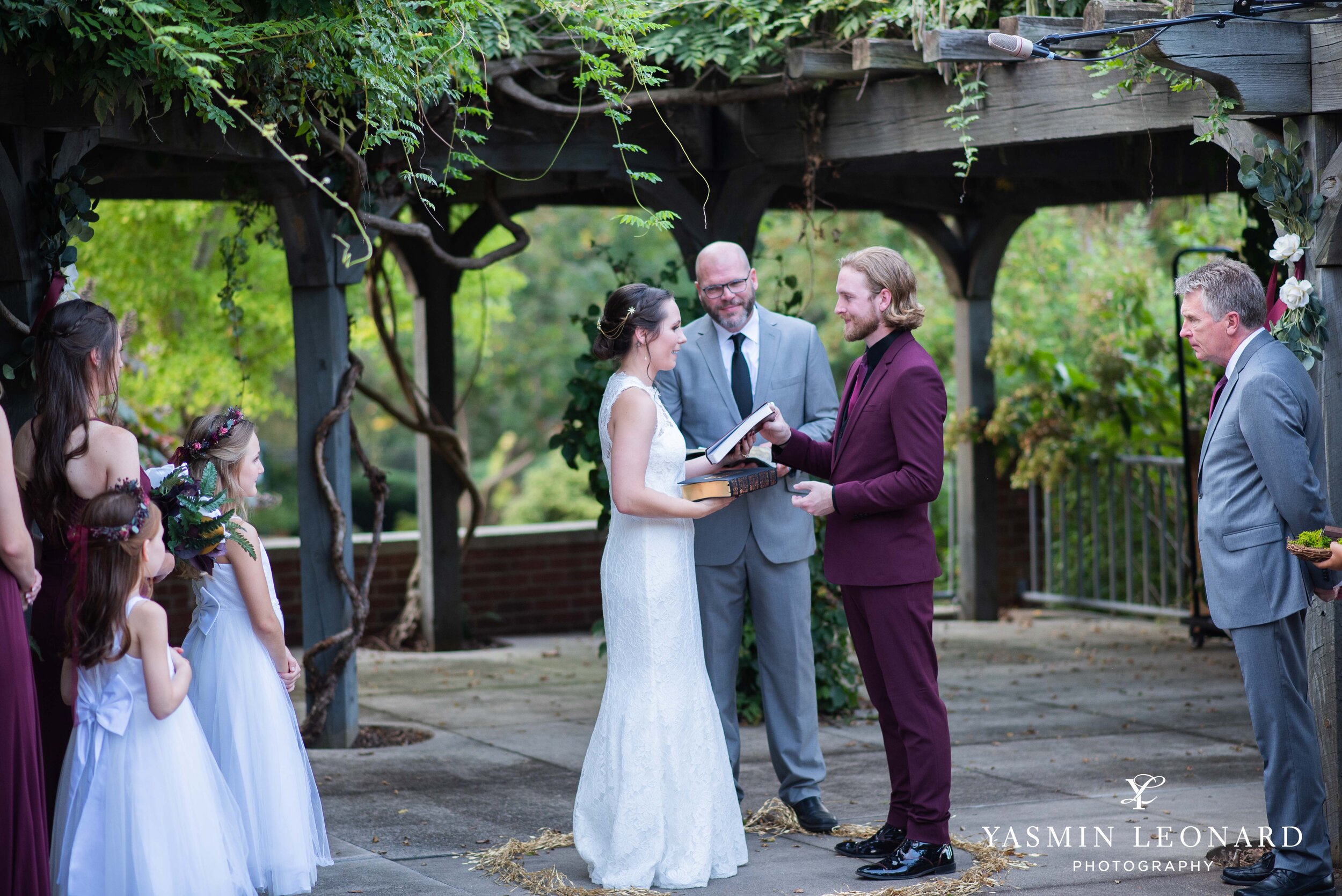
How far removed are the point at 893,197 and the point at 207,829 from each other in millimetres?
6648

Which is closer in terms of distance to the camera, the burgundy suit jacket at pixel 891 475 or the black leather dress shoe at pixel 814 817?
the burgundy suit jacket at pixel 891 475

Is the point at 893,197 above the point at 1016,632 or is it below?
above

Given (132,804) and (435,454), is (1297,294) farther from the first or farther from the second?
(435,454)

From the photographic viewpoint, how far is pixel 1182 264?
49.0 ft

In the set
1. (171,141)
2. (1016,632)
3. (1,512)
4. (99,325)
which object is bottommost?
(1016,632)

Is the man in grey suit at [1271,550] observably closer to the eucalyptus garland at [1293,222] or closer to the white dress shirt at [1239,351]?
the white dress shirt at [1239,351]

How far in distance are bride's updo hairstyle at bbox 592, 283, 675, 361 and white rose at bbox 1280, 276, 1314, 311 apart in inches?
73.7

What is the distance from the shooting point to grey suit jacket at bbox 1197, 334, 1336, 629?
3.97m

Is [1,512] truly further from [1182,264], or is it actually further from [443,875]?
[1182,264]

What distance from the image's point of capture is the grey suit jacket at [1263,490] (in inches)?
156

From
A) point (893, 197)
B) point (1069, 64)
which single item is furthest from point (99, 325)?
point (893, 197)

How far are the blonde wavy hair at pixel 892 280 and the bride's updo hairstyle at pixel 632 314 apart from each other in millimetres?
588

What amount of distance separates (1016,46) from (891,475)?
1.34 m

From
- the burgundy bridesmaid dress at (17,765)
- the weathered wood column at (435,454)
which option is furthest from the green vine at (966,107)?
the weathered wood column at (435,454)
